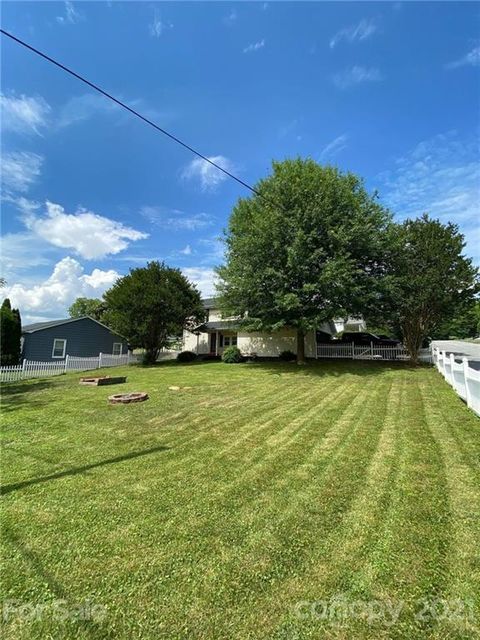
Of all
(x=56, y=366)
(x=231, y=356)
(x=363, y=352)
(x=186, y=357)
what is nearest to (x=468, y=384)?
(x=363, y=352)

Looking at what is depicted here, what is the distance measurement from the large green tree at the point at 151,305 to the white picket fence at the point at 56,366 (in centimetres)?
167

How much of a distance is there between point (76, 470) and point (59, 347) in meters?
20.5

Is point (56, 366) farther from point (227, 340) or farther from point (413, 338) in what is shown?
point (413, 338)

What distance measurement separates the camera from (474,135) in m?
11.1

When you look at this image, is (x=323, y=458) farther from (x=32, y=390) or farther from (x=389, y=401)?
(x=32, y=390)

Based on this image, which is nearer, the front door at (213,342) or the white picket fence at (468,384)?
the white picket fence at (468,384)

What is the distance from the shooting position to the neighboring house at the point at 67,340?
20142 mm

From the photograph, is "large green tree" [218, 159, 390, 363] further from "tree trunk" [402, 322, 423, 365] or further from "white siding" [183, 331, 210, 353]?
"white siding" [183, 331, 210, 353]

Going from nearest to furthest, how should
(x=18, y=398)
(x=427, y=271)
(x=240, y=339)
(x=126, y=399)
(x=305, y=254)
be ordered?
1. (x=126, y=399)
2. (x=18, y=398)
3. (x=305, y=254)
4. (x=427, y=271)
5. (x=240, y=339)

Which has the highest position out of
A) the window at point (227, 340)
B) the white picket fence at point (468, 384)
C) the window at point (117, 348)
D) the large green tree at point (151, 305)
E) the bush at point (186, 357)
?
the large green tree at point (151, 305)

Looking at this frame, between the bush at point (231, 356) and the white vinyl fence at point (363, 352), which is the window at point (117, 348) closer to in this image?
the bush at point (231, 356)

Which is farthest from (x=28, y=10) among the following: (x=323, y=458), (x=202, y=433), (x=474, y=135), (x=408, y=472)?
(x=474, y=135)

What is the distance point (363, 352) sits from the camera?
66.3ft

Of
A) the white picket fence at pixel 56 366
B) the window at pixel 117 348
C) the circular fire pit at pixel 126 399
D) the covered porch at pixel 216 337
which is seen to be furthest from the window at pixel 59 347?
the circular fire pit at pixel 126 399
